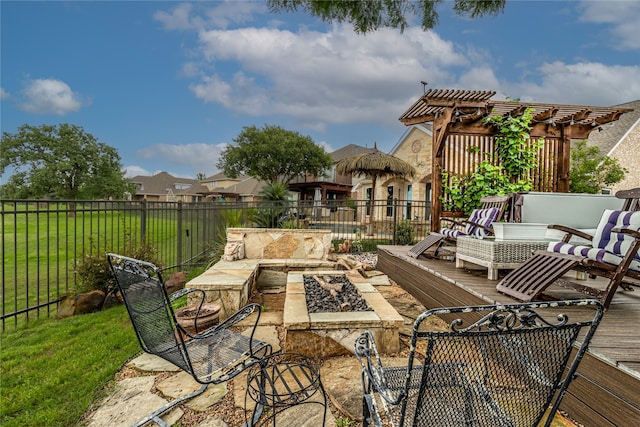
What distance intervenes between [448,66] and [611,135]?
10940 millimetres

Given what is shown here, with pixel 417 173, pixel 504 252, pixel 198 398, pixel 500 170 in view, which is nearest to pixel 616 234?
pixel 504 252

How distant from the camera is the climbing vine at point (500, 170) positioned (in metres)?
6.58

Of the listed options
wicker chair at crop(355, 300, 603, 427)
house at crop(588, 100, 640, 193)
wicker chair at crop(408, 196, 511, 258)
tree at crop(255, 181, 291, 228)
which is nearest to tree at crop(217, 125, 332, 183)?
house at crop(588, 100, 640, 193)

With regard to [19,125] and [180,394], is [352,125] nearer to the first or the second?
[180,394]

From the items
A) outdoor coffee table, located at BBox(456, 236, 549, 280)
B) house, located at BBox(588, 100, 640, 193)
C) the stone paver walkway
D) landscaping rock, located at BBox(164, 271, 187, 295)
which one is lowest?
the stone paver walkway

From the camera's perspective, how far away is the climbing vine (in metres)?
6.58

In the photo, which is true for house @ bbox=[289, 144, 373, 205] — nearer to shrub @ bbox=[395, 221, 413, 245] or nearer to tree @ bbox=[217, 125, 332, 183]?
tree @ bbox=[217, 125, 332, 183]

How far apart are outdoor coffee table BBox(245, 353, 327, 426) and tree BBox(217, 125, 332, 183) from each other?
2540 cm

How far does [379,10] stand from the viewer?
466cm

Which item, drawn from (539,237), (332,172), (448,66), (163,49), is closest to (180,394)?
(539,237)

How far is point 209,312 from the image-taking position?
3086 millimetres

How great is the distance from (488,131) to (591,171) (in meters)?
8.36

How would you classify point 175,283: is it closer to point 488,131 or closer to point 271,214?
point 271,214

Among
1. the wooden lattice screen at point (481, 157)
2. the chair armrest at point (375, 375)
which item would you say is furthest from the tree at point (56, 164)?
the chair armrest at point (375, 375)
